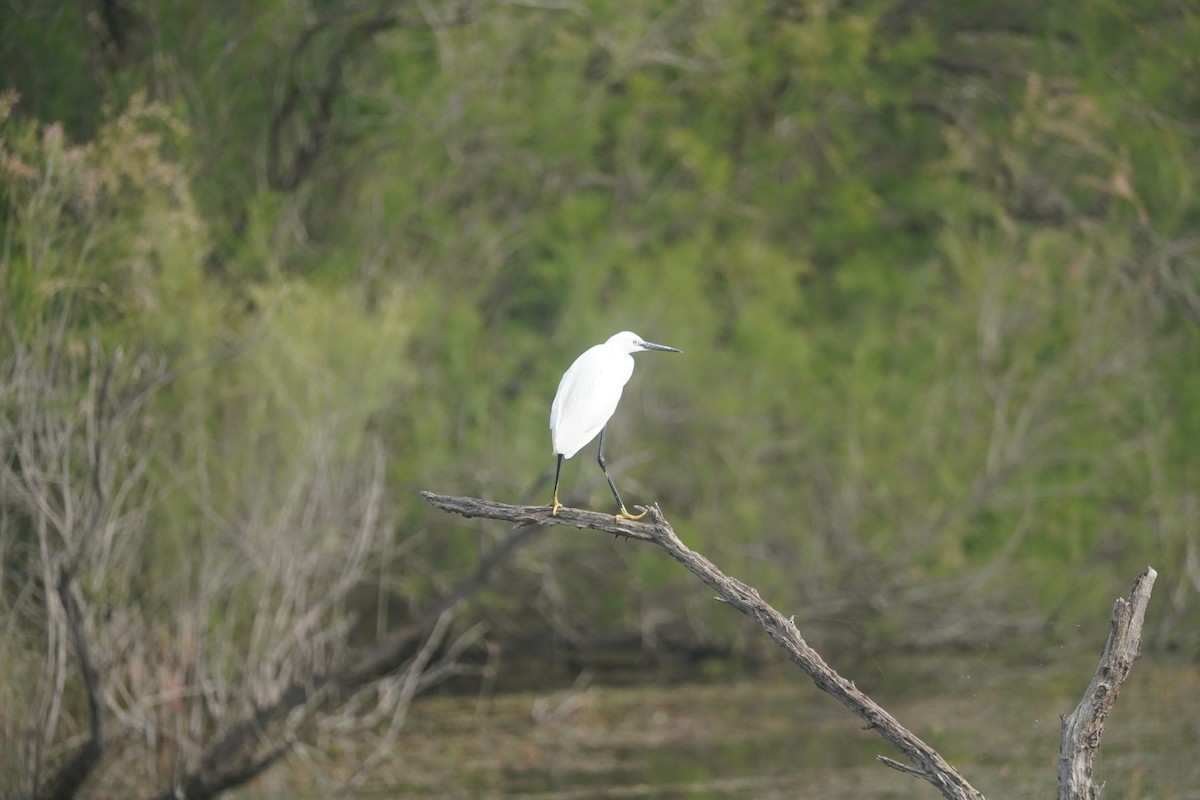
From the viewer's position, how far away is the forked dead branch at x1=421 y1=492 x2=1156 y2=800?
178 inches

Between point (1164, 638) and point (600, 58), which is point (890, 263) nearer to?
point (600, 58)

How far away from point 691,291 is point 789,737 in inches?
192

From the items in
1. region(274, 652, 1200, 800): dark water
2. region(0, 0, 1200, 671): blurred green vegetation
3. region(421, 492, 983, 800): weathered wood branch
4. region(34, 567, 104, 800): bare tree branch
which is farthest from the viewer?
region(0, 0, 1200, 671): blurred green vegetation

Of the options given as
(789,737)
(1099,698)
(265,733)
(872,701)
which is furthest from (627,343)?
(789,737)

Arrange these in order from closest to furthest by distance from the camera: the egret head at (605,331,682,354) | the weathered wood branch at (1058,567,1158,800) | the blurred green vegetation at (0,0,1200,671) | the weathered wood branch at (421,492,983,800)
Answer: the weathered wood branch at (1058,567,1158,800)
the weathered wood branch at (421,492,983,800)
the egret head at (605,331,682,354)
the blurred green vegetation at (0,0,1200,671)

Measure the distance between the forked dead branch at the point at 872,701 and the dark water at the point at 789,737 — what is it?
3166mm

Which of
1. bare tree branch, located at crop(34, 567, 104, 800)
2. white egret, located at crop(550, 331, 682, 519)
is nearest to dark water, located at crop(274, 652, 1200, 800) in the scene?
bare tree branch, located at crop(34, 567, 104, 800)

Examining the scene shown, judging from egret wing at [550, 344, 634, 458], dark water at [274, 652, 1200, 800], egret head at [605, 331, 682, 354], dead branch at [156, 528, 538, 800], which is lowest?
dark water at [274, 652, 1200, 800]

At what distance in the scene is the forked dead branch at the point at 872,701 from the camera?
452 cm

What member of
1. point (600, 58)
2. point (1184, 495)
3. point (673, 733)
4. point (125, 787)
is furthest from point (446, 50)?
point (1184, 495)

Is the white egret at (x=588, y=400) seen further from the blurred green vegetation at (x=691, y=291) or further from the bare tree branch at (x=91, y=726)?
the blurred green vegetation at (x=691, y=291)

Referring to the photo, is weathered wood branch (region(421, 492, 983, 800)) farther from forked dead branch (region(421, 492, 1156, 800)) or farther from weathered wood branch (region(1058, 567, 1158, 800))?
weathered wood branch (region(1058, 567, 1158, 800))

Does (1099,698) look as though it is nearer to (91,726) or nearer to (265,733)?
(91,726)

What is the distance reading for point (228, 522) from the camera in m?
8.78
